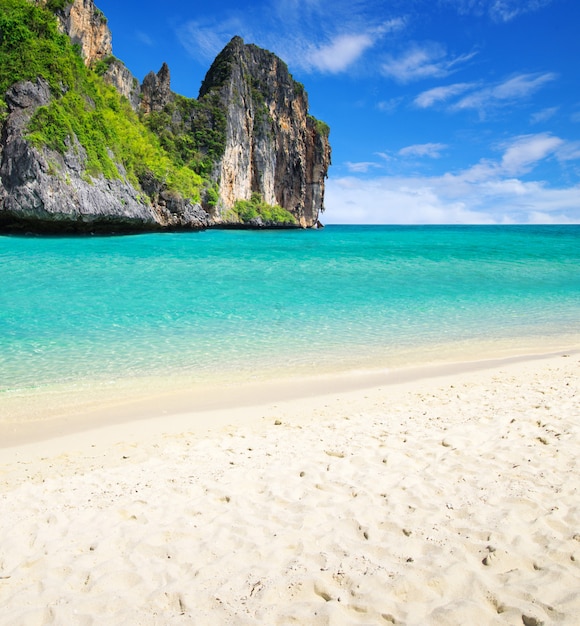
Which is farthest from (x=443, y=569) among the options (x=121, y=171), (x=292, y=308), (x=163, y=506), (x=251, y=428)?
(x=121, y=171)

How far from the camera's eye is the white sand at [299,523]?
252cm

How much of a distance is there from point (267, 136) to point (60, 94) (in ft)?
144

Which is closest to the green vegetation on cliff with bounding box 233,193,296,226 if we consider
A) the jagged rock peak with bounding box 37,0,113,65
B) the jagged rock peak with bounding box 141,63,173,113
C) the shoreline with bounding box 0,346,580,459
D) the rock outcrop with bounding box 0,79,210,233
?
the jagged rock peak with bounding box 141,63,173,113

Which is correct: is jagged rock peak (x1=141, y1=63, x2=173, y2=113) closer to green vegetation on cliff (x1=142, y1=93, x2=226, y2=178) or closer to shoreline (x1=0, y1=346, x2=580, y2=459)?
green vegetation on cliff (x1=142, y1=93, x2=226, y2=178)

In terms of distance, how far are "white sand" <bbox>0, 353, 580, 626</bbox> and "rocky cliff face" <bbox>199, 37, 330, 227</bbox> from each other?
183 feet

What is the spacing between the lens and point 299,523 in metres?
3.33

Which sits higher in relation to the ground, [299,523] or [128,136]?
[128,136]

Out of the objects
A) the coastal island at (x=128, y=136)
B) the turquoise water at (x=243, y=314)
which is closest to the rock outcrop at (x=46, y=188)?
the coastal island at (x=128, y=136)

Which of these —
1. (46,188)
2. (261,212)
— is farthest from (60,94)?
(261,212)

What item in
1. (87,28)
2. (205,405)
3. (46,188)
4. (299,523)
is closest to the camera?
(299,523)

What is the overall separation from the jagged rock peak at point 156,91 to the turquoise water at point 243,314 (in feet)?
135

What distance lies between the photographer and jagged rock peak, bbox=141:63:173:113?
55.3m

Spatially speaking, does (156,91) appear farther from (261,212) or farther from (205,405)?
(205,405)

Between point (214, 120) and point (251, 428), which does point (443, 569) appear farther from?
→ point (214, 120)
